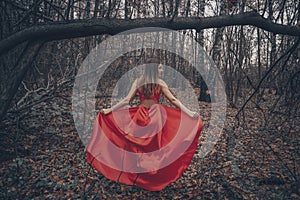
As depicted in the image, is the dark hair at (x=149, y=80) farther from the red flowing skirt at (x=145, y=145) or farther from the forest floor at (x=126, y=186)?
the forest floor at (x=126, y=186)

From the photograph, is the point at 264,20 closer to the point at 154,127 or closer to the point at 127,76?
the point at 154,127

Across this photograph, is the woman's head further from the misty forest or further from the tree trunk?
the tree trunk

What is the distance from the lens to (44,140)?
20.3 feet

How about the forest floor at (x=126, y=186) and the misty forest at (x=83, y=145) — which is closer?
the misty forest at (x=83, y=145)

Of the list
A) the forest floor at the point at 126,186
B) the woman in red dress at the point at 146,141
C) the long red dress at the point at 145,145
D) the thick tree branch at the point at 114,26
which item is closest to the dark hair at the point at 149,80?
the woman in red dress at the point at 146,141

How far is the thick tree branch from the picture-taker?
3.66m

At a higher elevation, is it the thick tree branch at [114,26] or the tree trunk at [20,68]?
the thick tree branch at [114,26]

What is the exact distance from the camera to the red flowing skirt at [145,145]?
3.69 m

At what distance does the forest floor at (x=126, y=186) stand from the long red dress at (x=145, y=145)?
1.50 ft

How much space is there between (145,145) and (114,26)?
5.91ft

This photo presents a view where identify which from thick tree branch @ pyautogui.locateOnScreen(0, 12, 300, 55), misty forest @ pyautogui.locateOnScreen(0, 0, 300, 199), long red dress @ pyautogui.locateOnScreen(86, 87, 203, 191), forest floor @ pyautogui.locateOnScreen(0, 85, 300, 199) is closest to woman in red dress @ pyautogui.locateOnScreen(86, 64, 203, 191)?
long red dress @ pyautogui.locateOnScreen(86, 87, 203, 191)

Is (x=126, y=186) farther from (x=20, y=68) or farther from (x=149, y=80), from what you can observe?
(x=20, y=68)

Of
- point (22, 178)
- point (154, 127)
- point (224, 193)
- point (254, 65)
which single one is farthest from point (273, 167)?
point (254, 65)

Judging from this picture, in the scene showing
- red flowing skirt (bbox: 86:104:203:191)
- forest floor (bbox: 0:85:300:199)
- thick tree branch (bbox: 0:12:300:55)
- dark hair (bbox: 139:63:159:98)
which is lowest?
forest floor (bbox: 0:85:300:199)
